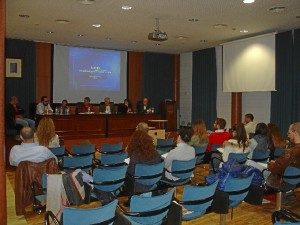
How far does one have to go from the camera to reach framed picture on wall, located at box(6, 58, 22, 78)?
38.8ft

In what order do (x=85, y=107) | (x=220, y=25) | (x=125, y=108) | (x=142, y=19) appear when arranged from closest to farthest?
(x=142, y=19)
(x=220, y=25)
(x=85, y=107)
(x=125, y=108)

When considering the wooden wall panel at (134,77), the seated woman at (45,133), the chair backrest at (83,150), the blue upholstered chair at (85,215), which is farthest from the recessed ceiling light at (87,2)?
the wooden wall panel at (134,77)

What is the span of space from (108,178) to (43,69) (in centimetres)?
947

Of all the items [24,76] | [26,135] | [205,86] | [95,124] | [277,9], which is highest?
[277,9]

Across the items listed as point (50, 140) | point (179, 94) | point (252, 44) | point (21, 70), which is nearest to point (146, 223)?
point (50, 140)

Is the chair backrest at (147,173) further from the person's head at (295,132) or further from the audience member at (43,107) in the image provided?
the audience member at (43,107)

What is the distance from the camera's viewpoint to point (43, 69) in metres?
12.6

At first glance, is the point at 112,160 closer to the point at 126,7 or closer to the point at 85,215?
the point at 85,215

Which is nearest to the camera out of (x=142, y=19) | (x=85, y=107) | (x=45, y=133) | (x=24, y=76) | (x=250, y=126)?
(x=45, y=133)

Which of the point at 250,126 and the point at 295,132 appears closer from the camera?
the point at 295,132

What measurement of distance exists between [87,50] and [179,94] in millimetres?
4804

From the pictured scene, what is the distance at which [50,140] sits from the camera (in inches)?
233

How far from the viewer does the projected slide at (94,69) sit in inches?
513

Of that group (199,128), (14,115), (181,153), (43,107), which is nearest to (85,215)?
(181,153)
